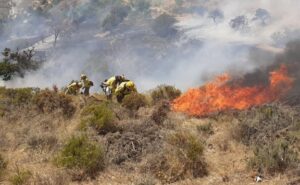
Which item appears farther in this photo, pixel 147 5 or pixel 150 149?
pixel 147 5

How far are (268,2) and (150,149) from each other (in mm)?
68738

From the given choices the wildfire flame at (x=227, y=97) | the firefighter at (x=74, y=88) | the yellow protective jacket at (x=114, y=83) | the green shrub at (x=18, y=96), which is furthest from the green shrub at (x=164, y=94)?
the green shrub at (x=18, y=96)

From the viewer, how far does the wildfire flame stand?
14.6 metres

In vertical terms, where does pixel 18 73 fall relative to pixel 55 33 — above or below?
below

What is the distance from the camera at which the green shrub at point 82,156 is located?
844 cm

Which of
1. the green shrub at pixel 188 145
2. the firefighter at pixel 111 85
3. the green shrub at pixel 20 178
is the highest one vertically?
the firefighter at pixel 111 85

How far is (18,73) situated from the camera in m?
37.3

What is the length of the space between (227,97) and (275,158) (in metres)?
7.19

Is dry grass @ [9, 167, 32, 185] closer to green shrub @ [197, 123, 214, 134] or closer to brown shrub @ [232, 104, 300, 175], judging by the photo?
brown shrub @ [232, 104, 300, 175]

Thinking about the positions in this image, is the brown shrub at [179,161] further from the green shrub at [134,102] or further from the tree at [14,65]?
the tree at [14,65]

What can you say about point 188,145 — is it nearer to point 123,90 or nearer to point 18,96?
point 123,90

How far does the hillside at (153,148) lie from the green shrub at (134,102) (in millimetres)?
806

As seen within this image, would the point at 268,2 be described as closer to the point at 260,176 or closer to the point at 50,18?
the point at 50,18

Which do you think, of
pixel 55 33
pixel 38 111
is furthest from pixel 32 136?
pixel 55 33
